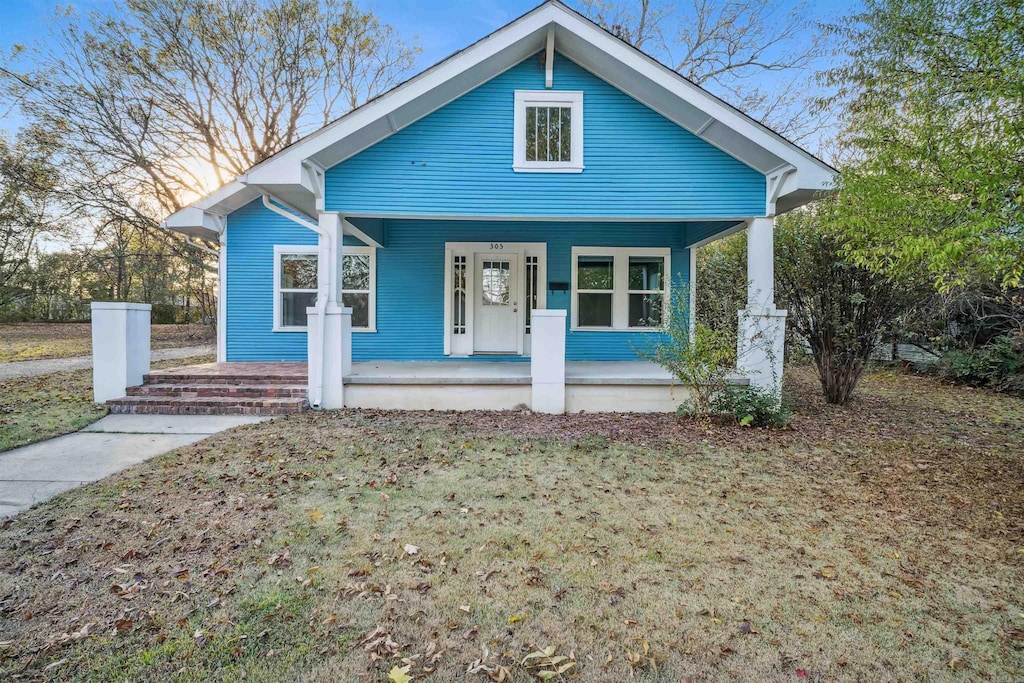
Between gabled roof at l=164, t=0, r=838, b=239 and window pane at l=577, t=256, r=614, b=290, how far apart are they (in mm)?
3110

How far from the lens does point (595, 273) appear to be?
9727 millimetres

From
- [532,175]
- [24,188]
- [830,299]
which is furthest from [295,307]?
[24,188]

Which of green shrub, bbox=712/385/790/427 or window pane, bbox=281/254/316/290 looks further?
window pane, bbox=281/254/316/290

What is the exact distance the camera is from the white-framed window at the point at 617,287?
31.7 ft

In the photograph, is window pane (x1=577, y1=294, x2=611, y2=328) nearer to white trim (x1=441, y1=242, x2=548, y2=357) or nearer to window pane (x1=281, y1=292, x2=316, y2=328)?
white trim (x1=441, y1=242, x2=548, y2=357)

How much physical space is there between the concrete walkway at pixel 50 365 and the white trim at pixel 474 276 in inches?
323

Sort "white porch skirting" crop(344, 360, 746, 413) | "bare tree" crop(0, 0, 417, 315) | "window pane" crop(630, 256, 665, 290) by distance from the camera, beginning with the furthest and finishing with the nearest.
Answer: "bare tree" crop(0, 0, 417, 315), "window pane" crop(630, 256, 665, 290), "white porch skirting" crop(344, 360, 746, 413)

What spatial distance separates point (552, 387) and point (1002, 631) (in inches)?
197

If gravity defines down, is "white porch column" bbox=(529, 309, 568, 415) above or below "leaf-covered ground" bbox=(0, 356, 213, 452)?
above

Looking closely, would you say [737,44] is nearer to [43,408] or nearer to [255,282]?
[255,282]

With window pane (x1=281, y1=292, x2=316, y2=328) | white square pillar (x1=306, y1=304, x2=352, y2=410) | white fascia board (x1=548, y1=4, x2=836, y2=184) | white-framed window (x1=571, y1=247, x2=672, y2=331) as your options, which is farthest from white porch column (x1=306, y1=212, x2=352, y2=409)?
white-framed window (x1=571, y1=247, x2=672, y2=331)

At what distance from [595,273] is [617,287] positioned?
50 centimetres

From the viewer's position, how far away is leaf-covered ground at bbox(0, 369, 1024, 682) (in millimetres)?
2023

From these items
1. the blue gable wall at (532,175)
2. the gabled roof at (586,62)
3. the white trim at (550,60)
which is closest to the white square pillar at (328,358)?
the blue gable wall at (532,175)
